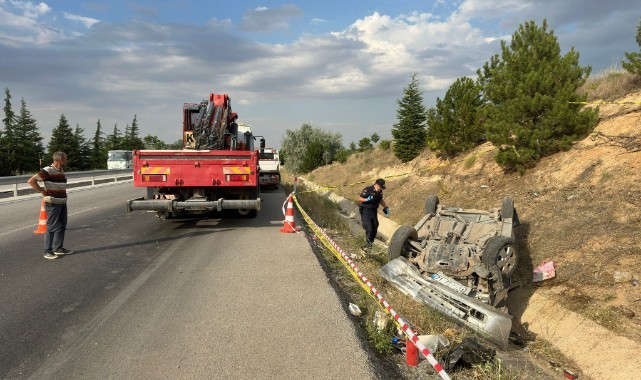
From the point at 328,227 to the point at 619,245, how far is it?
7055 mm

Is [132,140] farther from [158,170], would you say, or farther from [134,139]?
[158,170]

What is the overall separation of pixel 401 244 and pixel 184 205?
5.02m

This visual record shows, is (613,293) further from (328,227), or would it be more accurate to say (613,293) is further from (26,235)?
(26,235)

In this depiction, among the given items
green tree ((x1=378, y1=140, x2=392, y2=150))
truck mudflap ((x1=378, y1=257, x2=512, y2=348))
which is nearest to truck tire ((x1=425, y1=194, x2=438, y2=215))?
truck mudflap ((x1=378, y1=257, x2=512, y2=348))

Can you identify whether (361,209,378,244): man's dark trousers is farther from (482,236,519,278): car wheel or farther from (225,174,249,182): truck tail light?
(482,236,519,278): car wheel

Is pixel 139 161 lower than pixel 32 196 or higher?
higher

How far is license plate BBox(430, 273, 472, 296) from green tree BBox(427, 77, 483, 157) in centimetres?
1276

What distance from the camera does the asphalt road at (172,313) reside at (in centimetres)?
351

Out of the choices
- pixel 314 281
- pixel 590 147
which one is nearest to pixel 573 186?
pixel 590 147

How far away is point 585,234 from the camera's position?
7.75 metres

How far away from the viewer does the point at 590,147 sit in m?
10.9

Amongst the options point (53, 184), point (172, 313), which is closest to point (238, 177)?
point (53, 184)

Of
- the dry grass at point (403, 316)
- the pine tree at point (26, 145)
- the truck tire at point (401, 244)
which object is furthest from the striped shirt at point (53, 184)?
the pine tree at point (26, 145)

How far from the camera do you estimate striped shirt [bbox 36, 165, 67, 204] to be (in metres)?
7.04
